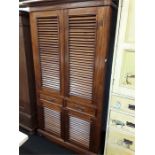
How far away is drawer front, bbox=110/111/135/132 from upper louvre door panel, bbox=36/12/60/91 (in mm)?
616

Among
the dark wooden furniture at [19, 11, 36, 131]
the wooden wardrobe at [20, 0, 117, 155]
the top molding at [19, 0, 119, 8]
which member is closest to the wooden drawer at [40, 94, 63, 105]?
the wooden wardrobe at [20, 0, 117, 155]

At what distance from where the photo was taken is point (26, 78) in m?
1.85

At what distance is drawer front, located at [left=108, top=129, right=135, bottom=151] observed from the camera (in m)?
1.41

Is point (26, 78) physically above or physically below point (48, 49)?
below

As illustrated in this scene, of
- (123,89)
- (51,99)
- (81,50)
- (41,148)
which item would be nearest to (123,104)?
(123,89)

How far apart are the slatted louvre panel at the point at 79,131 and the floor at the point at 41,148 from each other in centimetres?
21

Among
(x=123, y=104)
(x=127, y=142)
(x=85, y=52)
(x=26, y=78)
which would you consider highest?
(x=85, y=52)

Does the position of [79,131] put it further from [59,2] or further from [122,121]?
[59,2]

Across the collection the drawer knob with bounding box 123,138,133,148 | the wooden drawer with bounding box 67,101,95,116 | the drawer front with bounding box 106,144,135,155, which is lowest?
the drawer front with bounding box 106,144,135,155

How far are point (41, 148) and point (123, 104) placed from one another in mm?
1118

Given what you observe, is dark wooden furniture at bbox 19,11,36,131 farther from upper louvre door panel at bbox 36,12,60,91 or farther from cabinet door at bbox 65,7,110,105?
cabinet door at bbox 65,7,110,105
